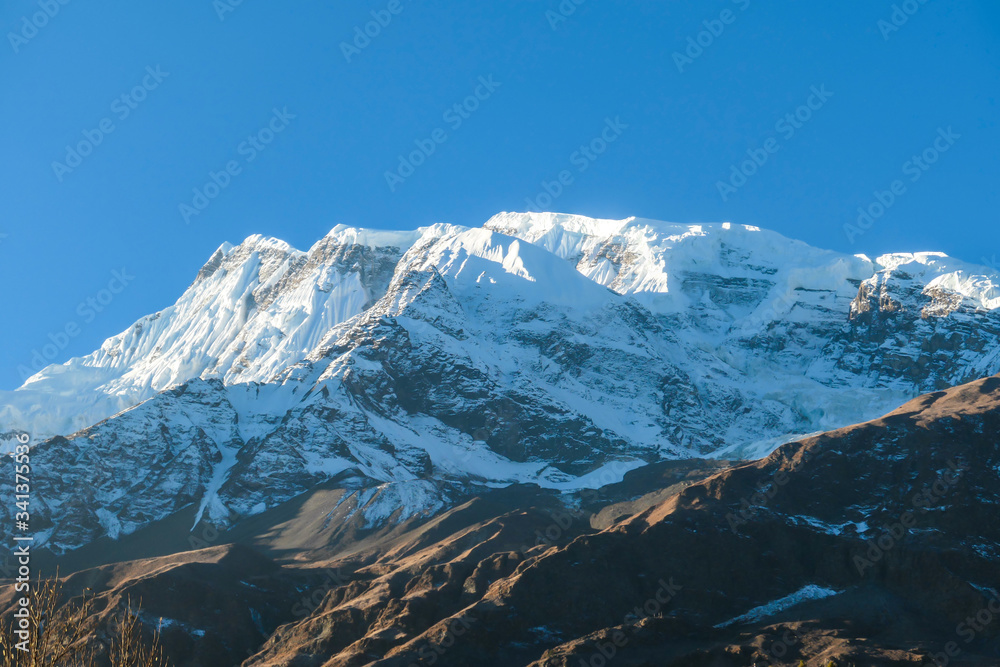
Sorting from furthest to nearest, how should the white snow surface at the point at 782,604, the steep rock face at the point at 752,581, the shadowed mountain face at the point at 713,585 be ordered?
the white snow surface at the point at 782,604 → the shadowed mountain face at the point at 713,585 → the steep rock face at the point at 752,581

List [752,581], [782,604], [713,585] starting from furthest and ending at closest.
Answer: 1. [752,581]
2. [713,585]
3. [782,604]

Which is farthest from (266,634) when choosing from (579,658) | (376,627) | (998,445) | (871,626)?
(998,445)

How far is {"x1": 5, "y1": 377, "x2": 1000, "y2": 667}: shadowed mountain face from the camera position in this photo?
12469 centimetres

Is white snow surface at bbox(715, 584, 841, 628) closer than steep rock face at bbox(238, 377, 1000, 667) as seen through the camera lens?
No

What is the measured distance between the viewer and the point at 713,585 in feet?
474

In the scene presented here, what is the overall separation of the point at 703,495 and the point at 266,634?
68.5 m

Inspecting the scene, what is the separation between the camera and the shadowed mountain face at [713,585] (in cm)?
12469

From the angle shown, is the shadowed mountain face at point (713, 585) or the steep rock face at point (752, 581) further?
the shadowed mountain face at point (713, 585)

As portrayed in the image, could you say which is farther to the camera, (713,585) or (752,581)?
(752,581)

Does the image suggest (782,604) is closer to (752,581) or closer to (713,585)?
(752,581)

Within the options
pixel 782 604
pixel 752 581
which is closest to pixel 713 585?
pixel 752 581

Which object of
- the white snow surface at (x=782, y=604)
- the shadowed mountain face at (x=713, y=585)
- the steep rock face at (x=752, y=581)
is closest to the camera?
the steep rock face at (x=752, y=581)

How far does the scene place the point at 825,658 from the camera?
11438cm

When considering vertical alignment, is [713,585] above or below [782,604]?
above
